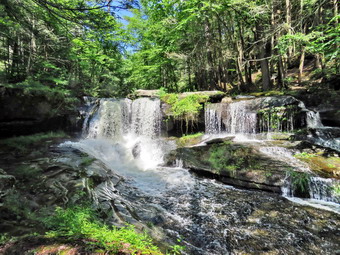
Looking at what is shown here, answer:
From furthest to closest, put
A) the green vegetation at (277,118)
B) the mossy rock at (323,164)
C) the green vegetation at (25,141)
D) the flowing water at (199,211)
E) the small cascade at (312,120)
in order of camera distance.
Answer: the green vegetation at (277,118), the small cascade at (312,120), the green vegetation at (25,141), the mossy rock at (323,164), the flowing water at (199,211)

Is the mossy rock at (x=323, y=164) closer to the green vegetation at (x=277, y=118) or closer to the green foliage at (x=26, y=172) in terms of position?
the green vegetation at (x=277, y=118)

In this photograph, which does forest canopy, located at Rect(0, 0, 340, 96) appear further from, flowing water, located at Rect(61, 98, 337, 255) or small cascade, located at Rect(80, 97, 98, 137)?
flowing water, located at Rect(61, 98, 337, 255)

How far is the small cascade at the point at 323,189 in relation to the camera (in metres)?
5.09

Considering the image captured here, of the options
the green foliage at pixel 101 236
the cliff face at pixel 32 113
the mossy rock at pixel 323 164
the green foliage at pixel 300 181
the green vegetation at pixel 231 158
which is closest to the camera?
the green foliage at pixel 101 236

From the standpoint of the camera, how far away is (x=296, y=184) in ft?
18.1

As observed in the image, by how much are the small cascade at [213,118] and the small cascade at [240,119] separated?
1.37 ft

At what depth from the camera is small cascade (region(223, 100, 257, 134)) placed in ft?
35.0

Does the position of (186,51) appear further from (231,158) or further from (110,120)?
(231,158)

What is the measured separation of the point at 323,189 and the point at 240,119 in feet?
20.3

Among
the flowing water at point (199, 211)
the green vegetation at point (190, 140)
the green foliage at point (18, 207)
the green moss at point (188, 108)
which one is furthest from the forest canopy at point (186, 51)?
the green foliage at point (18, 207)

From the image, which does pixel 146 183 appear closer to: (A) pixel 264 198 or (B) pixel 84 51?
(A) pixel 264 198

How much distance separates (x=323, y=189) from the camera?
5230 mm

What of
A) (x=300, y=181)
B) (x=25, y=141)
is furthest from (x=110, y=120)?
(x=300, y=181)

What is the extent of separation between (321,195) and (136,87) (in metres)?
19.6
